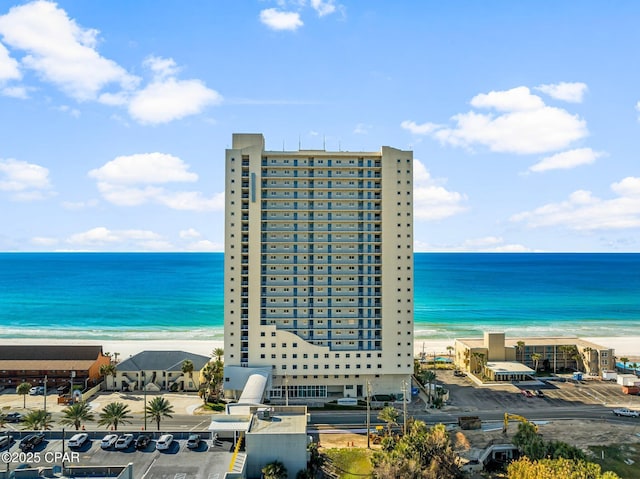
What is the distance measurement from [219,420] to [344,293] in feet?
115

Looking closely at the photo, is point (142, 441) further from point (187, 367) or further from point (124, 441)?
point (187, 367)

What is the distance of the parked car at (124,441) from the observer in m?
42.2

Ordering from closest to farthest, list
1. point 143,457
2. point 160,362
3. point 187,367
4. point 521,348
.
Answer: point 143,457, point 187,367, point 160,362, point 521,348

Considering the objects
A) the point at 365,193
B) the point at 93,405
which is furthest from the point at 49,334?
the point at 365,193

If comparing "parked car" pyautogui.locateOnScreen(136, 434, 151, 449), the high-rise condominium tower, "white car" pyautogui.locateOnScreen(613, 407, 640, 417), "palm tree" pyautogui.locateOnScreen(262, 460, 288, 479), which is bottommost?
"white car" pyautogui.locateOnScreen(613, 407, 640, 417)

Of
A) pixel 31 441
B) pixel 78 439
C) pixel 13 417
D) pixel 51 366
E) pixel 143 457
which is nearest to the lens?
pixel 143 457

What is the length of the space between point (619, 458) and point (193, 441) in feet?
148

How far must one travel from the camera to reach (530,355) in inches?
3760

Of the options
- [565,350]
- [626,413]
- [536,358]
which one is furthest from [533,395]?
[565,350]

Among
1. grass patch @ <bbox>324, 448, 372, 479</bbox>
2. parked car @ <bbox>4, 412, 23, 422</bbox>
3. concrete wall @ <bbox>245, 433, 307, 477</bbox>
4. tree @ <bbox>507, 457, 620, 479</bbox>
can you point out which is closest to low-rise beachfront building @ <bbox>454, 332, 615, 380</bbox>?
grass patch @ <bbox>324, 448, 372, 479</bbox>

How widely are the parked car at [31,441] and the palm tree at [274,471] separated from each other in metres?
19.5

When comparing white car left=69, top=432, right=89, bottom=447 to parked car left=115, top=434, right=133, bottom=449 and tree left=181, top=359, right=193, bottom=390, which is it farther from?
tree left=181, top=359, right=193, bottom=390

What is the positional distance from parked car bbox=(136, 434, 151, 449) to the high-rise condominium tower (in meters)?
30.5

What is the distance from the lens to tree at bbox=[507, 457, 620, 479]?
3828cm
